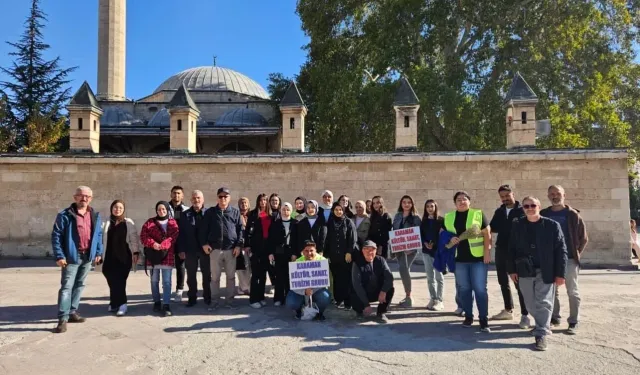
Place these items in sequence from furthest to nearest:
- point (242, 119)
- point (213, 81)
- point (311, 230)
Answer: point (213, 81) → point (242, 119) → point (311, 230)

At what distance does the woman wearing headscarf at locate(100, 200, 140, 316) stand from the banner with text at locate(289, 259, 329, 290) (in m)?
2.27

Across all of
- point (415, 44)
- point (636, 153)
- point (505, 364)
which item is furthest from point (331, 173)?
point (636, 153)

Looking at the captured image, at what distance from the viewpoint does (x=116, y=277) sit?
235 inches

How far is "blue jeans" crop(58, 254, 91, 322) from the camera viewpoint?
5.18 m

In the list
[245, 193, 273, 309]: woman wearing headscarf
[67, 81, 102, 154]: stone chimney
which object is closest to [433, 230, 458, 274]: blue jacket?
[245, 193, 273, 309]: woman wearing headscarf

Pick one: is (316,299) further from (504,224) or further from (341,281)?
(504,224)

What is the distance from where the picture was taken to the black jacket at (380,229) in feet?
21.4

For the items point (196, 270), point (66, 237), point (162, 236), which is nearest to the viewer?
point (66, 237)

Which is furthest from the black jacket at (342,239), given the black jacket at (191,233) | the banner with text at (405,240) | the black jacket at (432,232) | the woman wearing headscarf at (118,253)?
the woman wearing headscarf at (118,253)

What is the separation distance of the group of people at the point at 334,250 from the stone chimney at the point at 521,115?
6.36 m

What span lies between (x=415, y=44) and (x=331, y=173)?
1068cm

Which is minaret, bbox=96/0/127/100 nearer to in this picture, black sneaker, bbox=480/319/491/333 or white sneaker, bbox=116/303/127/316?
white sneaker, bbox=116/303/127/316

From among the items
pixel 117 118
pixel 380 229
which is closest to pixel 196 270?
pixel 380 229

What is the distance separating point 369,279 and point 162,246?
2.86 m
